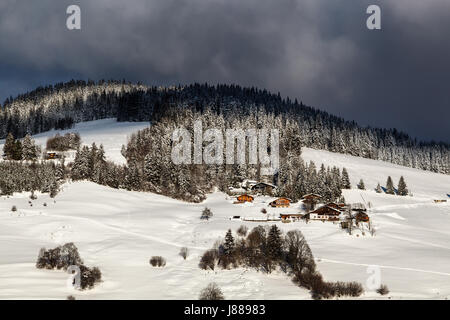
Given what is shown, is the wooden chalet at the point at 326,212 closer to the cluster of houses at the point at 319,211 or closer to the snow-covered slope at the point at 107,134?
the cluster of houses at the point at 319,211

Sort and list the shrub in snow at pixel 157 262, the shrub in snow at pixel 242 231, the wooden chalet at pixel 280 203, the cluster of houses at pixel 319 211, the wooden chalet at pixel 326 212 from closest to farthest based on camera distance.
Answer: the shrub in snow at pixel 157 262 → the shrub in snow at pixel 242 231 → the cluster of houses at pixel 319 211 → the wooden chalet at pixel 326 212 → the wooden chalet at pixel 280 203

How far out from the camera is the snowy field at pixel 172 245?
1120 inches

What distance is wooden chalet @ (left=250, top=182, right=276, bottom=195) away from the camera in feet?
330

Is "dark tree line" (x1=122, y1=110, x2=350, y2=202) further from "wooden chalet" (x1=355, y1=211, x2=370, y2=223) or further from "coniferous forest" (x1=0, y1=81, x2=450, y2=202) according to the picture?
"wooden chalet" (x1=355, y1=211, x2=370, y2=223)

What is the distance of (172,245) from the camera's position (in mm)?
44594

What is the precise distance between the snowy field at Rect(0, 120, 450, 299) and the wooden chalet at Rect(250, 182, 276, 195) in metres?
17.4

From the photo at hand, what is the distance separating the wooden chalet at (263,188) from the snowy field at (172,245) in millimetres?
17397

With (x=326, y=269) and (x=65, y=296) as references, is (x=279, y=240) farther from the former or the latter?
(x=65, y=296)

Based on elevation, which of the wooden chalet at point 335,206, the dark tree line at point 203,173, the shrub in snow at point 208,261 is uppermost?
the dark tree line at point 203,173

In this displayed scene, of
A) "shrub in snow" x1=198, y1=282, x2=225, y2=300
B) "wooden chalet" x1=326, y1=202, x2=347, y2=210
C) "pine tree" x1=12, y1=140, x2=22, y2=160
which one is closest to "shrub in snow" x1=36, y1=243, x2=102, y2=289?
"shrub in snow" x1=198, y1=282, x2=225, y2=300

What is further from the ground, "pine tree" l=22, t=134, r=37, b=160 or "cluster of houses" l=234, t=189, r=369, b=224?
"pine tree" l=22, t=134, r=37, b=160

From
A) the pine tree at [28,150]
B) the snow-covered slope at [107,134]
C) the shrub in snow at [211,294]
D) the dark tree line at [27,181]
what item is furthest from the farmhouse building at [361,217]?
the pine tree at [28,150]
